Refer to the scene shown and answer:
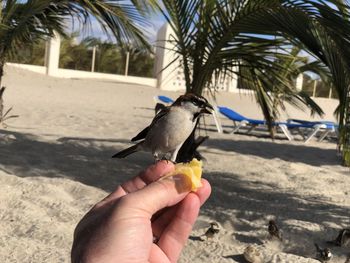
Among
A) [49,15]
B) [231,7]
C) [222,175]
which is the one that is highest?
[231,7]

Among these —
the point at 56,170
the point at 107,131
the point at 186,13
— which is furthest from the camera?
the point at 107,131

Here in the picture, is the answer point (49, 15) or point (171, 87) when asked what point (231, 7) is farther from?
point (171, 87)

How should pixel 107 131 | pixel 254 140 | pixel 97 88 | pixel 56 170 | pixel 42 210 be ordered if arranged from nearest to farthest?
pixel 42 210 < pixel 56 170 < pixel 107 131 < pixel 254 140 < pixel 97 88

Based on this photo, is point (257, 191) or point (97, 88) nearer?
point (257, 191)

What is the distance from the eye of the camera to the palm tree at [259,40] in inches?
167

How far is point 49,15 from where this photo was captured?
6.72 metres

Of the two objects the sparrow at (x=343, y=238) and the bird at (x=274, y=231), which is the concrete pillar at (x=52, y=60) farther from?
the sparrow at (x=343, y=238)

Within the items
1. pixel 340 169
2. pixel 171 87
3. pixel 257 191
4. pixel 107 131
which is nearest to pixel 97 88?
pixel 171 87

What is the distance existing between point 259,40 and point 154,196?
13.2 ft

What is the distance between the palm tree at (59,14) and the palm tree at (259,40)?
652 mm

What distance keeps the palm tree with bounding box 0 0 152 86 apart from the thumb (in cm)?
443

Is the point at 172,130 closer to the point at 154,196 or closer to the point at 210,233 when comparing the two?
the point at 154,196

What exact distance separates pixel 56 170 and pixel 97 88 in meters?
18.8

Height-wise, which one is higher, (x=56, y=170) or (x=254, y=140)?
(x=56, y=170)
